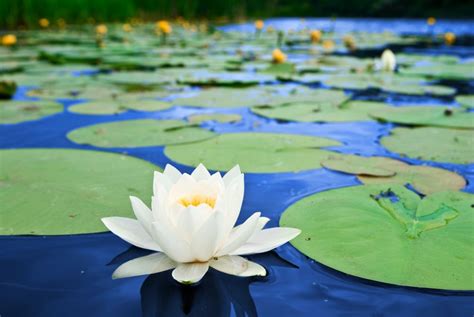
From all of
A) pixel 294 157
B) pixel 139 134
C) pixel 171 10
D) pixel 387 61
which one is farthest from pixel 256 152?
pixel 171 10

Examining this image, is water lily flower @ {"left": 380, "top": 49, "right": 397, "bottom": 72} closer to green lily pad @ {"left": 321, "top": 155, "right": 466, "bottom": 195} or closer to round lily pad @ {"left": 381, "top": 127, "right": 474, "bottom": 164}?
round lily pad @ {"left": 381, "top": 127, "right": 474, "bottom": 164}

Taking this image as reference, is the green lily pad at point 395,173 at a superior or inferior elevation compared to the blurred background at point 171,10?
inferior

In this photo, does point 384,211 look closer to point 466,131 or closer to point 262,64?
point 466,131

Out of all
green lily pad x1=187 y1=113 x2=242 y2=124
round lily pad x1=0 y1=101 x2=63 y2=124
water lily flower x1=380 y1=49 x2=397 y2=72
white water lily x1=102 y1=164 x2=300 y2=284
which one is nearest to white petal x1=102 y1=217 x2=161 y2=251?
white water lily x1=102 y1=164 x2=300 y2=284

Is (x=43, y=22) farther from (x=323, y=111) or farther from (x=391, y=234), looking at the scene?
(x=391, y=234)

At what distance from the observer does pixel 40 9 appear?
10.2 m

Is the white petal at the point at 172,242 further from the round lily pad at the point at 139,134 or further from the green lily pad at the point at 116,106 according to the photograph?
the green lily pad at the point at 116,106

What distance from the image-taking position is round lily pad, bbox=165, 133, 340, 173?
1.86m

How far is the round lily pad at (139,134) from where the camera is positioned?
2221 mm

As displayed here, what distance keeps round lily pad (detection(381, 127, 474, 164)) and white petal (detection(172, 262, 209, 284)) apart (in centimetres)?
132

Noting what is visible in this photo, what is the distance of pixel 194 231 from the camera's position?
39.0 inches

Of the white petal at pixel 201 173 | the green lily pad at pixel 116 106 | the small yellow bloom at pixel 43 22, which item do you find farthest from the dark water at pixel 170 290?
the small yellow bloom at pixel 43 22

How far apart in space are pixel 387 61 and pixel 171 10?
11211 mm

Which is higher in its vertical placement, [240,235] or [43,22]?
[43,22]
